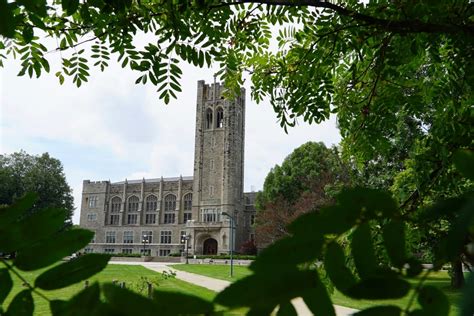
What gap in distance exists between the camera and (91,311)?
0.51 metres

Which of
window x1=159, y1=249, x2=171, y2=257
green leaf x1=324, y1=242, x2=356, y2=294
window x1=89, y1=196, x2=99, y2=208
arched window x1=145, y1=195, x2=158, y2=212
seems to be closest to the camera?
green leaf x1=324, y1=242, x2=356, y2=294

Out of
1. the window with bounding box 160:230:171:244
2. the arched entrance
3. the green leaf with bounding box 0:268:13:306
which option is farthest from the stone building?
the green leaf with bounding box 0:268:13:306

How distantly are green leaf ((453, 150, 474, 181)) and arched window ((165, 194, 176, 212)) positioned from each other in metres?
63.7

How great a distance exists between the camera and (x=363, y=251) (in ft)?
2.33

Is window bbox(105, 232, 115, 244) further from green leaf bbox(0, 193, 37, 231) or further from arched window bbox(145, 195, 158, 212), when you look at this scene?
green leaf bbox(0, 193, 37, 231)

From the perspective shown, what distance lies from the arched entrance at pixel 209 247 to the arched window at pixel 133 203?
1480cm

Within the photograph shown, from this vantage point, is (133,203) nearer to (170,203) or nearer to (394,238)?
(170,203)

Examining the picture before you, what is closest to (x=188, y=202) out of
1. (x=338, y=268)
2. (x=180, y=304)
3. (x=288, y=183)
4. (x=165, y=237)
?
(x=165, y=237)

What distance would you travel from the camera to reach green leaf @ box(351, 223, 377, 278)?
688 millimetres

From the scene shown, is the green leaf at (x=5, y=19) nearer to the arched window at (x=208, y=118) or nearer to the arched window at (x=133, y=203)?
→ the arched window at (x=208, y=118)

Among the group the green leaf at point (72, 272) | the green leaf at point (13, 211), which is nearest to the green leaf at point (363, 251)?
the green leaf at point (72, 272)

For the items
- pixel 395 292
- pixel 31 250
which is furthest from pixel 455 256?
pixel 31 250

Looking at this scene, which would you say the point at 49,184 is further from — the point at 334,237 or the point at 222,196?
the point at 334,237

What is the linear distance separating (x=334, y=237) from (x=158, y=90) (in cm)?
277
